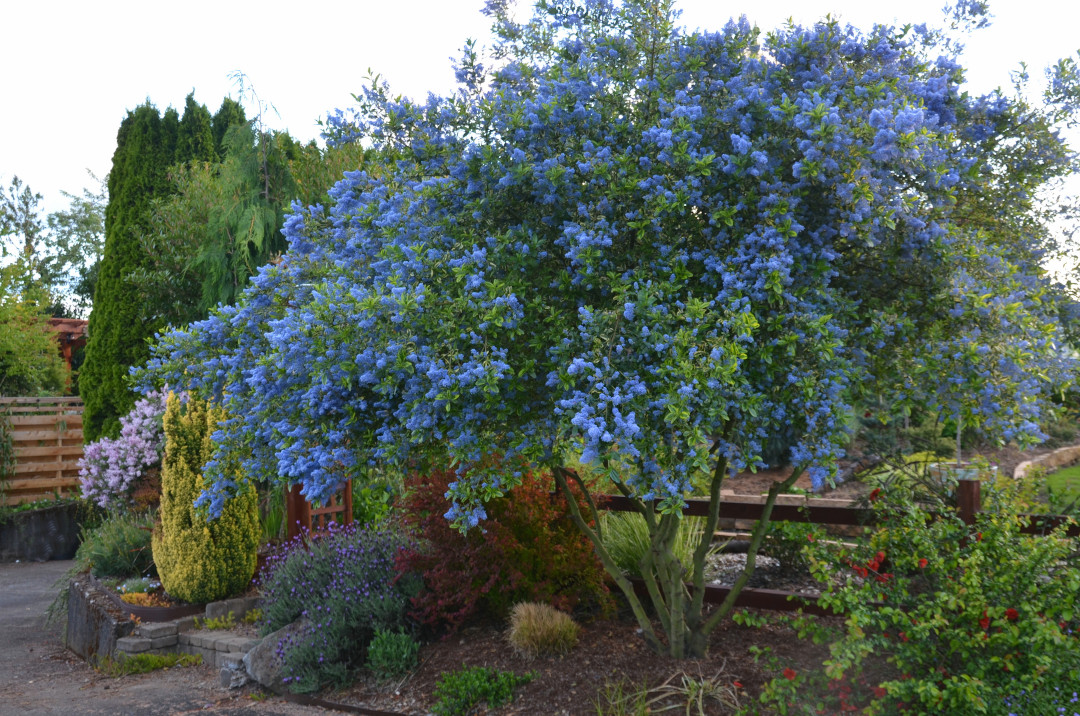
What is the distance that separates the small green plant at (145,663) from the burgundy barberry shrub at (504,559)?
105 inches

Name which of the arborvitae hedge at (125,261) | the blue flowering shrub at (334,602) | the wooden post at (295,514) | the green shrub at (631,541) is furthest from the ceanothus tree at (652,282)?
the arborvitae hedge at (125,261)

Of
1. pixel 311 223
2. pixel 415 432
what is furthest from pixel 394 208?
pixel 415 432

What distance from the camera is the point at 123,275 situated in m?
13.2

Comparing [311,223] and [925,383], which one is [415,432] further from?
[925,383]

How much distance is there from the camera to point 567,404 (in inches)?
126

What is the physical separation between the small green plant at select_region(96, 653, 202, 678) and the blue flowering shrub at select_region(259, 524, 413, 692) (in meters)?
0.83

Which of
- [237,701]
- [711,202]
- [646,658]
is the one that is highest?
[711,202]

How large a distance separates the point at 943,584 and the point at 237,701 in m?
4.89

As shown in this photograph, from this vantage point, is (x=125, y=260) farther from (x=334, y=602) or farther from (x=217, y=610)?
(x=334, y=602)

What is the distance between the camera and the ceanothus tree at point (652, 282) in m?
3.52

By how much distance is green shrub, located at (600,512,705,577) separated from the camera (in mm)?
6453

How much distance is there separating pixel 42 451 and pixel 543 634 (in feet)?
44.6

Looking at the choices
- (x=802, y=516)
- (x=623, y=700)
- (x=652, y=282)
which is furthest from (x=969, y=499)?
(x=652, y=282)

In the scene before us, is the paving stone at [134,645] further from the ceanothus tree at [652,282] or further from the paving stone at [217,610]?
the ceanothus tree at [652,282]
